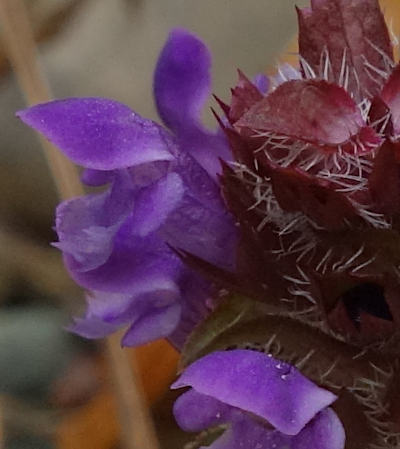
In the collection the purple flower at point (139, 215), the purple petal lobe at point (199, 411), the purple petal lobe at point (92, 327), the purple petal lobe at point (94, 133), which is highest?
the purple petal lobe at point (94, 133)

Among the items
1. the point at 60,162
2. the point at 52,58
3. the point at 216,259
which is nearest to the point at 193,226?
the point at 216,259

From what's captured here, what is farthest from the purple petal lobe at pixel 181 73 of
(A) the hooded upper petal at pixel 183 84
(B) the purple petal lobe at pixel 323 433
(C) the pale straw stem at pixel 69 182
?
(C) the pale straw stem at pixel 69 182

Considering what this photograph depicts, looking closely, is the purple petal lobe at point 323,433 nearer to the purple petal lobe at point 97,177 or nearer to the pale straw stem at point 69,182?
the purple petal lobe at point 97,177

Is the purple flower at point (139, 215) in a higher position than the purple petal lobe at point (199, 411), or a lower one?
higher

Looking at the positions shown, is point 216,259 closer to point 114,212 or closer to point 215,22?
point 114,212

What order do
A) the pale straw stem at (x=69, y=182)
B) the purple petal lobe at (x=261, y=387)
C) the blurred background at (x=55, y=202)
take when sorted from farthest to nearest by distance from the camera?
the blurred background at (x=55, y=202), the pale straw stem at (x=69, y=182), the purple petal lobe at (x=261, y=387)

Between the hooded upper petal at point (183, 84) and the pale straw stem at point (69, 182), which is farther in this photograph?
the pale straw stem at point (69, 182)

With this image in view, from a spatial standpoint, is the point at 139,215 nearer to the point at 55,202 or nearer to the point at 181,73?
the point at 181,73

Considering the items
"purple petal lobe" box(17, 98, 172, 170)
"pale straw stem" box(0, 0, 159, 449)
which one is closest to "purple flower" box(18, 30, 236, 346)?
"purple petal lobe" box(17, 98, 172, 170)

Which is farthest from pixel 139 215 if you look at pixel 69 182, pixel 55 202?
pixel 55 202
